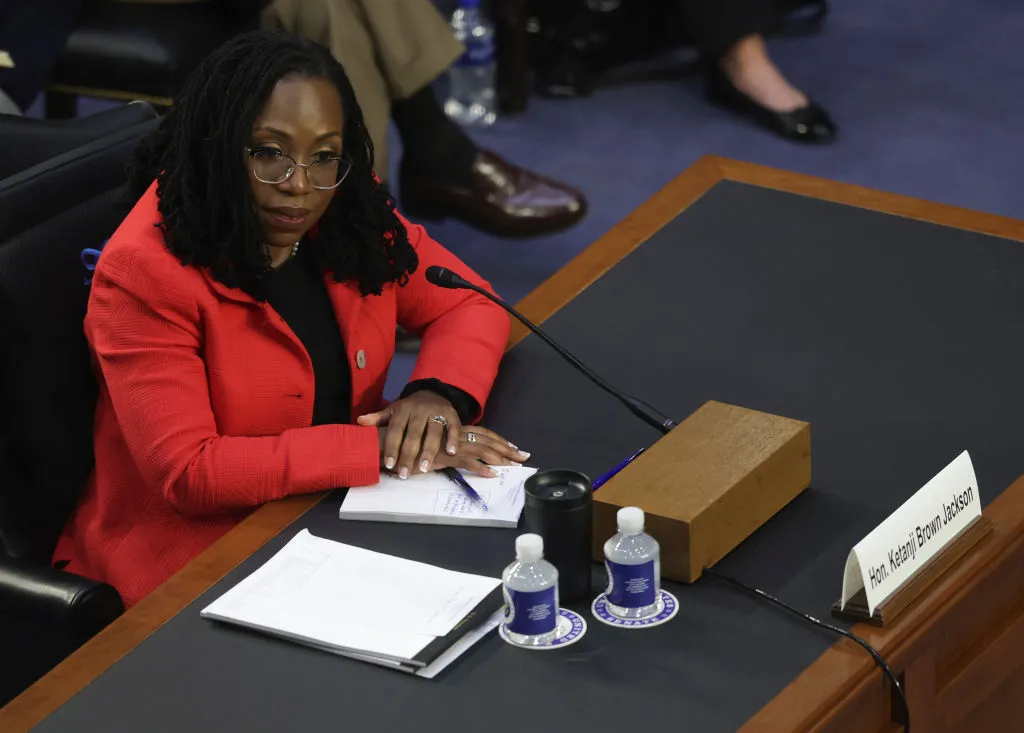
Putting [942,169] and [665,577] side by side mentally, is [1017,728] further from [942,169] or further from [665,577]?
[942,169]

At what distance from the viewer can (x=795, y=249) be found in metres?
2.11

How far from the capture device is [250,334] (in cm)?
179

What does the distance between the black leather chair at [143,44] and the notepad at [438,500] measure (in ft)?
4.90

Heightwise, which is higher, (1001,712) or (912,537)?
(912,537)

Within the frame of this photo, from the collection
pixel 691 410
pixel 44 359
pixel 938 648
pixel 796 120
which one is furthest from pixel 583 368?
pixel 796 120

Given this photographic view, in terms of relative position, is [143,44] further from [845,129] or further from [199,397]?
[845,129]

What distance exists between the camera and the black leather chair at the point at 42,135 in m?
1.94

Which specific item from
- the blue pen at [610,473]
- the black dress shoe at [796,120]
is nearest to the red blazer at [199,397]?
the blue pen at [610,473]

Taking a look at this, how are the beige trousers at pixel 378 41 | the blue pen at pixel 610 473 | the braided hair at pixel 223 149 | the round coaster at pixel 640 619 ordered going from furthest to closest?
the beige trousers at pixel 378 41
the braided hair at pixel 223 149
the blue pen at pixel 610 473
the round coaster at pixel 640 619

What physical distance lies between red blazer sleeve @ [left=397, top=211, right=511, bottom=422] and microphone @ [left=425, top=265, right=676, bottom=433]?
7 centimetres

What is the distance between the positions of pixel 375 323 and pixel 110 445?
1.08 ft

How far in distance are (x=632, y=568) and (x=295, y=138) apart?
0.61 metres

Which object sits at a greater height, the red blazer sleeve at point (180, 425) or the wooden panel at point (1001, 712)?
the red blazer sleeve at point (180, 425)

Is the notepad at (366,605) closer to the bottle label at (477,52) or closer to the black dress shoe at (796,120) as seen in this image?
the black dress shoe at (796,120)
